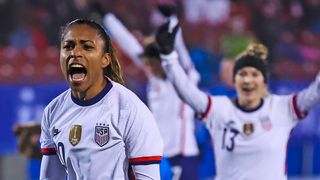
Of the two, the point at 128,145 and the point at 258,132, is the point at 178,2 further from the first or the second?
the point at 128,145

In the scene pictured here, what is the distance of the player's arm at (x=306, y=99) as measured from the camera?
591cm

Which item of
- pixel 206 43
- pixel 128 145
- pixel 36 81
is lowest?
pixel 128 145

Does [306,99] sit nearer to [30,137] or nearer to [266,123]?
[266,123]

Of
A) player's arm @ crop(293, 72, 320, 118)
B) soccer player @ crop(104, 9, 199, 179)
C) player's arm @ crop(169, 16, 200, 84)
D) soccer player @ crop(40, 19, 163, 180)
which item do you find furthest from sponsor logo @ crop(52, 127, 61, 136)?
soccer player @ crop(104, 9, 199, 179)

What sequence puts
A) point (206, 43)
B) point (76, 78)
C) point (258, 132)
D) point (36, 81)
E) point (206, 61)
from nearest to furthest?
point (76, 78), point (258, 132), point (36, 81), point (206, 61), point (206, 43)

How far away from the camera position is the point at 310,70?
12586 mm

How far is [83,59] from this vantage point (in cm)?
371

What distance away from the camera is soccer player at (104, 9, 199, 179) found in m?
7.58

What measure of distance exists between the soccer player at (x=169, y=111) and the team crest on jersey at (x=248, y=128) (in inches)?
59.5

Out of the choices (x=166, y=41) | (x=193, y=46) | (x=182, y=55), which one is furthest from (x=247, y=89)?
(x=193, y=46)

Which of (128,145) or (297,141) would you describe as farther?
(297,141)

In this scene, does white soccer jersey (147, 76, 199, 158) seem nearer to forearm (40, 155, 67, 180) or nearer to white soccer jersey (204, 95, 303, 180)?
white soccer jersey (204, 95, 303, 180)

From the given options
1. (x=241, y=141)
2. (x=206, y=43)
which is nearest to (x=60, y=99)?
(x=241, y=141)

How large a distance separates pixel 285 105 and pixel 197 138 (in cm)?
175
